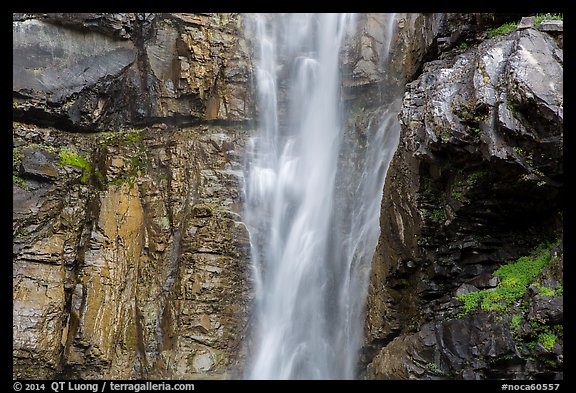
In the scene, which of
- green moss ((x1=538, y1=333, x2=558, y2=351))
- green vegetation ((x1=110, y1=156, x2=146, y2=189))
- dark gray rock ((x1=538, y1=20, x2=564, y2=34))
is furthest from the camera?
green vegetation ((x1=110, y1=156, x2=146, y2=189))

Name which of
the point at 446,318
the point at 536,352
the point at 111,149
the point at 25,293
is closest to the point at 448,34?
the point at 446,318

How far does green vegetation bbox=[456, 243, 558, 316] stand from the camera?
25.0ft

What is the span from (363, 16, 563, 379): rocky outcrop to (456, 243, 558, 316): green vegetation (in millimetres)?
83

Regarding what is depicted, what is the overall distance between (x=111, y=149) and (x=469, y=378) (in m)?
12.8

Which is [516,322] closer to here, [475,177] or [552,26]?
[475,177]

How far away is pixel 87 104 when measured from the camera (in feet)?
49.8

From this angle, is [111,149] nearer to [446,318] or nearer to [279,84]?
[279,84]

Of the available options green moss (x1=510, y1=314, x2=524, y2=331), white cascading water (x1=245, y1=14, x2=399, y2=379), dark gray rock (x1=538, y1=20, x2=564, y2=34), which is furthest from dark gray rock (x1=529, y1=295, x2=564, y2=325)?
white cascading water (x1=245, y1=14, x2=399, y2=379)

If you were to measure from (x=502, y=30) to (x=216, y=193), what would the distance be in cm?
973

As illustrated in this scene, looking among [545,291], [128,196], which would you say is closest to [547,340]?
[545,291]

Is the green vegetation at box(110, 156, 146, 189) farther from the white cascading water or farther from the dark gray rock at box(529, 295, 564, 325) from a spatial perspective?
the dark gray rock at box(529, 295, 564, 325)

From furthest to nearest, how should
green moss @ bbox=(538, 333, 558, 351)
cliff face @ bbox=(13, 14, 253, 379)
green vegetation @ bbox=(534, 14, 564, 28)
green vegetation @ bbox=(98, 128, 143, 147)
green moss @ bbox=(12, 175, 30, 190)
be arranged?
1. green vegetation @ bbox=(98, 128, 143, 147)
2. green moss @ bbox=(12, 175, 30, 190)
3. cliff face @ bbox=(13, 14, 253, 379)
4. green vegetation @ bbox=(534, 14, 564, 28)
5. green moss @ bbox=(538, 333, 558, 351)

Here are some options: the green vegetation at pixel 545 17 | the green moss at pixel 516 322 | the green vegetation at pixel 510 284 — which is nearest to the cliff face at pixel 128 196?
the green vegetation at pixel 510 284

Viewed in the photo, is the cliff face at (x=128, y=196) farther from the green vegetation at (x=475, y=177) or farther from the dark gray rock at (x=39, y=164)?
the green vegetation at (x=475, y=177)
